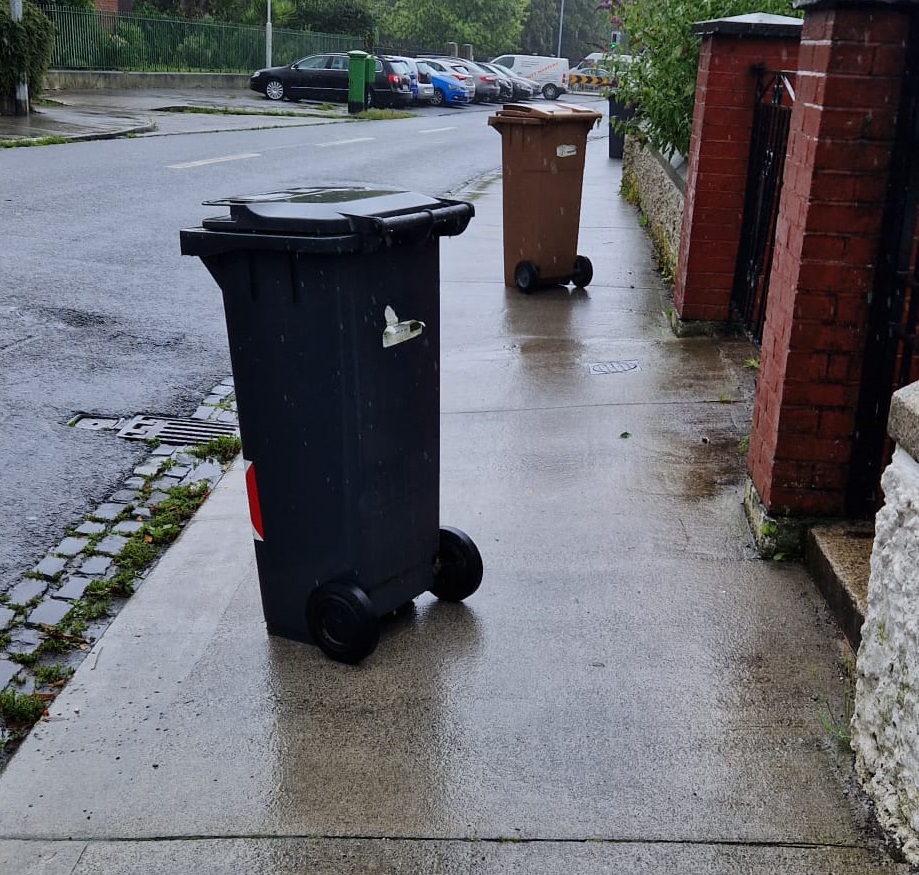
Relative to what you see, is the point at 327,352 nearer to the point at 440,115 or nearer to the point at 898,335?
the point at 898,335

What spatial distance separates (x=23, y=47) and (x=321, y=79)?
1674 centimetres

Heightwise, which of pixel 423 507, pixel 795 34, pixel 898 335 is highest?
pixel 795 34

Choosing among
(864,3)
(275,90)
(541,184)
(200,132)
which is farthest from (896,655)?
(275,90)

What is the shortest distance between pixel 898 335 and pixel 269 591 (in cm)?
216

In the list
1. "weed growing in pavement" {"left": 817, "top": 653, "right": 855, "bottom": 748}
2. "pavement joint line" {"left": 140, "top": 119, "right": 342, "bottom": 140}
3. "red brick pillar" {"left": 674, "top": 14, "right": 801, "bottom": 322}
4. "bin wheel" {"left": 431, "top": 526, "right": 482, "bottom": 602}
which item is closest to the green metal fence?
"pavement joint line" {"left": 140, "top": 119, "right": 342, "bottom": 140}

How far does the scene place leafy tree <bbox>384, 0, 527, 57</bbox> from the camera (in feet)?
223

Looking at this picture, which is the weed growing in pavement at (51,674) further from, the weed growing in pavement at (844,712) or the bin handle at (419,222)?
the weed growing in pavement at (844,712)

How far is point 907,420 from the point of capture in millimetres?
2645

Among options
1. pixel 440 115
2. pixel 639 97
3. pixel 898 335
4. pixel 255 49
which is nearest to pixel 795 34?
pixel 639 97

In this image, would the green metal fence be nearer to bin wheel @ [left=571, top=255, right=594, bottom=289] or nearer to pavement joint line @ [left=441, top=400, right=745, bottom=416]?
bin wheel @ [left=571, top=255, right=594, bottom=289]

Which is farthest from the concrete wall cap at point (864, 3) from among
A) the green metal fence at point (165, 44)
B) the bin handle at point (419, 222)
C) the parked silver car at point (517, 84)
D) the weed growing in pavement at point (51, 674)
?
the parked silver car at point (517, 84)

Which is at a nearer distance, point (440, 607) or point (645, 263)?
point (440, 607)

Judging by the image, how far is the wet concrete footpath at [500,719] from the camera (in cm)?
273

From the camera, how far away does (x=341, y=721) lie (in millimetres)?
3250
